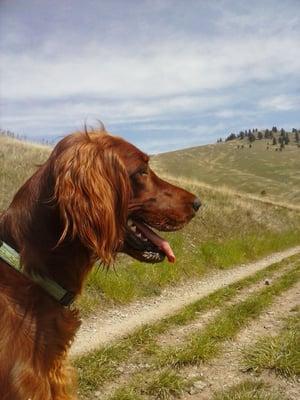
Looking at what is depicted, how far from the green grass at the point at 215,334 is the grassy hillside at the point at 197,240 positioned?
136cm

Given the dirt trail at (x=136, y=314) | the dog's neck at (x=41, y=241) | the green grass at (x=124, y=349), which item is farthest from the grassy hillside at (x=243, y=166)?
the dog's neck at (x=41, y=241)

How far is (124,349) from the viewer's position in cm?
589

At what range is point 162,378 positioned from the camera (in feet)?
16.1

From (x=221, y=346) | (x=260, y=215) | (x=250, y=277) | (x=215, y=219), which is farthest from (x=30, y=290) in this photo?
(x=260, y=215)

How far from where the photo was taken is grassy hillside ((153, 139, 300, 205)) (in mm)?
98250

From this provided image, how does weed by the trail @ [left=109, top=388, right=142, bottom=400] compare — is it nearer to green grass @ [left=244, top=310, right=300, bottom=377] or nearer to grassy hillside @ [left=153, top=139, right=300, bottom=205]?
green grass @ [left=244, top=310, right=300, bottom=377]

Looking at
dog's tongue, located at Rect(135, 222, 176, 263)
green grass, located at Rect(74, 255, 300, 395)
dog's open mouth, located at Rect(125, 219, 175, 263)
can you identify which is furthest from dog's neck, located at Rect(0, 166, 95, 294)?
green grass, located at Rect(74, 255, 300, 395)

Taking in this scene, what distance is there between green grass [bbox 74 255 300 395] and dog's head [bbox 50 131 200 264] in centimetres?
232

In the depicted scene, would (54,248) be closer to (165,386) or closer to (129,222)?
(129,222)

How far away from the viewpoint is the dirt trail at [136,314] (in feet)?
22.2

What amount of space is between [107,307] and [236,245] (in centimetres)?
799

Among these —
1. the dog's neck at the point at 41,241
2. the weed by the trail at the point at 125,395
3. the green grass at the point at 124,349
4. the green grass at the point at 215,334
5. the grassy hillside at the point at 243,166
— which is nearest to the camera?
the dog's neck at the point at 41,241

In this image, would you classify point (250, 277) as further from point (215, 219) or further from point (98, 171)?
point (98, 171)

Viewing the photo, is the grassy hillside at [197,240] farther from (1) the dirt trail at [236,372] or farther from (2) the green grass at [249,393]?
(2) the green grass at [249,393]
